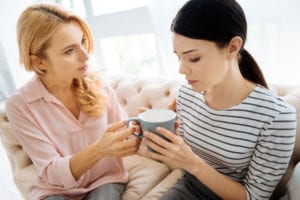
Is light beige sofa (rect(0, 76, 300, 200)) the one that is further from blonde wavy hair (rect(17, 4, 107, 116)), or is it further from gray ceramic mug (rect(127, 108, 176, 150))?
gray ceramic mug (rect(127, 108, 176, 150))

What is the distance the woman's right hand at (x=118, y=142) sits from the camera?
0.82 m

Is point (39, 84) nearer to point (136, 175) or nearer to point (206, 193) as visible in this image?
point (136, 175)

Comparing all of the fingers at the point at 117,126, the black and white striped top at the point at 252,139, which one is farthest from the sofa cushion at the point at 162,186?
the fingers at the point at 117,126

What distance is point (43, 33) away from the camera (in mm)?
984

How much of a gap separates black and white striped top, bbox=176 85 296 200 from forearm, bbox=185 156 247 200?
0.03 m

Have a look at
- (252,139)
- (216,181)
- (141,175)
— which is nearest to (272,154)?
(252,139)

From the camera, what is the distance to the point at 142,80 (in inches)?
61.3

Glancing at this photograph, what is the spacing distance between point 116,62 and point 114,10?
1.65 ft

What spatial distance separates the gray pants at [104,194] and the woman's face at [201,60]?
57 centimetres

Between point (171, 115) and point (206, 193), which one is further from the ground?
point (171, 115)

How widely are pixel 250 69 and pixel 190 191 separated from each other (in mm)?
511

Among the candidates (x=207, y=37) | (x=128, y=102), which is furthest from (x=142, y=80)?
(x=207, y=37)

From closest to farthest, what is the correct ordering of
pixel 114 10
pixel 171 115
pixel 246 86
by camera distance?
pixel 171 115
pixel 246 86
pixel 114 10

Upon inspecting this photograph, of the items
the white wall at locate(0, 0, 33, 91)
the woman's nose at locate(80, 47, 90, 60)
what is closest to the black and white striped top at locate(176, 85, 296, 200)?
the woman's nose at locate(80, 47, 90, 60)
